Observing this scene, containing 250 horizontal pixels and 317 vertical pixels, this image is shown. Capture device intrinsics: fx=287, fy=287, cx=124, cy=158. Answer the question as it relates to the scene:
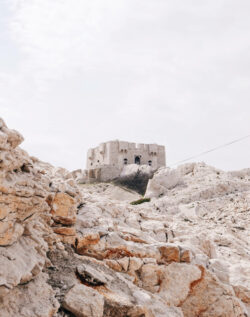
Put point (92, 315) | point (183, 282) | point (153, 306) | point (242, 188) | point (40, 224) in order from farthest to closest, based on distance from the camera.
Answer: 1. point (242, 188)
2. point (183, 282)
3. point (40, 224)
4. point (153, 306)
5. point (92, 315)

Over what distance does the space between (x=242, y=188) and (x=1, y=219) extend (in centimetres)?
2693

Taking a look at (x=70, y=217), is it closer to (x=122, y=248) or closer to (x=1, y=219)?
(x=122, y=248)

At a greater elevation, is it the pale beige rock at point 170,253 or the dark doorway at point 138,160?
the dark doorway at point 138,160

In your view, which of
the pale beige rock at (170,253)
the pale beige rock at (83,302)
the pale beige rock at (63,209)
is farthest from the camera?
the pale beige rock at (170,253)

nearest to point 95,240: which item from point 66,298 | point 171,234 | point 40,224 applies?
point 40,224

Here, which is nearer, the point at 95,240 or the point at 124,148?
the point at 95,240

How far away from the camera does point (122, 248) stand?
775 centimetres

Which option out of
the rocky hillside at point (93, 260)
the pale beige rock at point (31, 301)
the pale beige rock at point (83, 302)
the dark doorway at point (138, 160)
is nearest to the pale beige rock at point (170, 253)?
the rocky hillside at point (93, 260)

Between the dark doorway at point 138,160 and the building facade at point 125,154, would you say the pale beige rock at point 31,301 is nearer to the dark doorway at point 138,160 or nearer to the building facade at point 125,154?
the building facade at point 125,154

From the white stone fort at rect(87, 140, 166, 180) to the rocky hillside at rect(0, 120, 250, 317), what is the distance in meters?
37.6

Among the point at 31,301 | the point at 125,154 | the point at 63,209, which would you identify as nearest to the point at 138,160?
the point at 125,154

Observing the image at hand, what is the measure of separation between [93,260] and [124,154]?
148ft

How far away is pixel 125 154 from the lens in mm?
51781

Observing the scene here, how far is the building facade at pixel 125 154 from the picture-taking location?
5103cm
